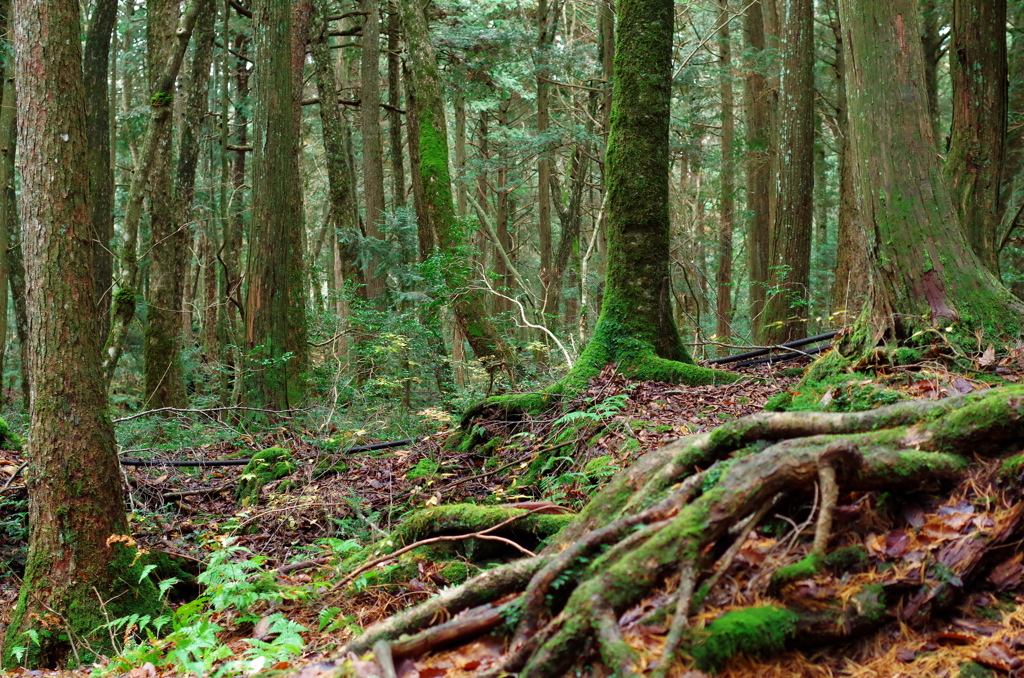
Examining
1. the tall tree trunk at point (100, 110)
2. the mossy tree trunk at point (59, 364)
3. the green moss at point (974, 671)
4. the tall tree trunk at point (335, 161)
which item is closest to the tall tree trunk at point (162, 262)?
the tall tree trunk at point (100, 110)

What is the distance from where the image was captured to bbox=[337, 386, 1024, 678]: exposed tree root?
246cm

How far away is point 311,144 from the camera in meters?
32.9

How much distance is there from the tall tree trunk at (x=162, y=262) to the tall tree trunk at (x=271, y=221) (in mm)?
1913

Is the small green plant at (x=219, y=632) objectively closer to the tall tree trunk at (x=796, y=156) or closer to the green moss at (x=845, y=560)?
the green moss at (x=845, y=560)

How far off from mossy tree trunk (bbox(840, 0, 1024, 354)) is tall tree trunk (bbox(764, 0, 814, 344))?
6.90 meters

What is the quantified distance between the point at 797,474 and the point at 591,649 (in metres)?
1.08

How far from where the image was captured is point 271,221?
10969 mm

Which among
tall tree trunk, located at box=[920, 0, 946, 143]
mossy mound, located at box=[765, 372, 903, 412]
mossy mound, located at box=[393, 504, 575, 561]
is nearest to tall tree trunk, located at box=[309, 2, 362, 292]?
mossy mound, located at box=[393, 504, 575, 561]

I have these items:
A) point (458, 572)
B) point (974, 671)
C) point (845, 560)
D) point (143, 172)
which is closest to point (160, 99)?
point (143, 172)

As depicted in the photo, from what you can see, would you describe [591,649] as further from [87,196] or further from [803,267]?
[803,267]

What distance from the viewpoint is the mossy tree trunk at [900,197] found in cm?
508

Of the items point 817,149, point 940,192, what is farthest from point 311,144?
point 940,192

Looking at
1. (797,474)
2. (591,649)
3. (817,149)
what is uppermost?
(817,149)

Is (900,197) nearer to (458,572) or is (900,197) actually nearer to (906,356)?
(906,356)
